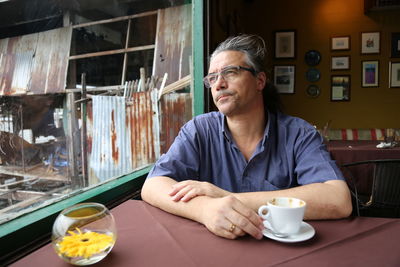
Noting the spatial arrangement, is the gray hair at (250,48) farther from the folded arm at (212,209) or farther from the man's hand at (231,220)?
the man's hand at (231,220)

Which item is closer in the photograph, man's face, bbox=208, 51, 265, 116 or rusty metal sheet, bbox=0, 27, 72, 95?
rusty metal sheet, bbox=0, 27, 72, 95

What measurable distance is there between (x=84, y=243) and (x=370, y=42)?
5.54 m

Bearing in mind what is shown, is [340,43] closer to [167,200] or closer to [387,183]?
[387,183]

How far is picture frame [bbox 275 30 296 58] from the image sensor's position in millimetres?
5316

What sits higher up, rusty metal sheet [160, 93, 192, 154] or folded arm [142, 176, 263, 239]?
rusty metal sheet [160, 93, 192, 154]

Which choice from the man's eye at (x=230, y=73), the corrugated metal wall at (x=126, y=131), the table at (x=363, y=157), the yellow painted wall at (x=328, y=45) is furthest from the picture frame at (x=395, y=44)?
the man's eye at (x=230, y=73)

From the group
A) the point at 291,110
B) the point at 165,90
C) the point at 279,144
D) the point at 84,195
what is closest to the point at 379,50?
the point at 291,110

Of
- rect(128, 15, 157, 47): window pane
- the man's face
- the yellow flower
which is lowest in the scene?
the yellow flower

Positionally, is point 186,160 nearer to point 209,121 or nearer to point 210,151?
point 210,151

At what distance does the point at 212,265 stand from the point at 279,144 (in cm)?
83

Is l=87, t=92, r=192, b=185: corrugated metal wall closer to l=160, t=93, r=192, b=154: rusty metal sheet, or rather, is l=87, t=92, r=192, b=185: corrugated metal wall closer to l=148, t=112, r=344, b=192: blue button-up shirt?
l=160, t=93, r=192, b=154: rusty metal sheet

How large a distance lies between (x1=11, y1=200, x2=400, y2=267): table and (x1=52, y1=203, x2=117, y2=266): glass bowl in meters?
0.03

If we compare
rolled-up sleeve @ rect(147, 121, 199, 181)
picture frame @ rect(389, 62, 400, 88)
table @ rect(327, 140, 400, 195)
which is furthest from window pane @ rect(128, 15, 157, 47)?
picture frame @ rect(389, 62, 400, 88)

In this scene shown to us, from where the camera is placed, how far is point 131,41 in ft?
7.02
